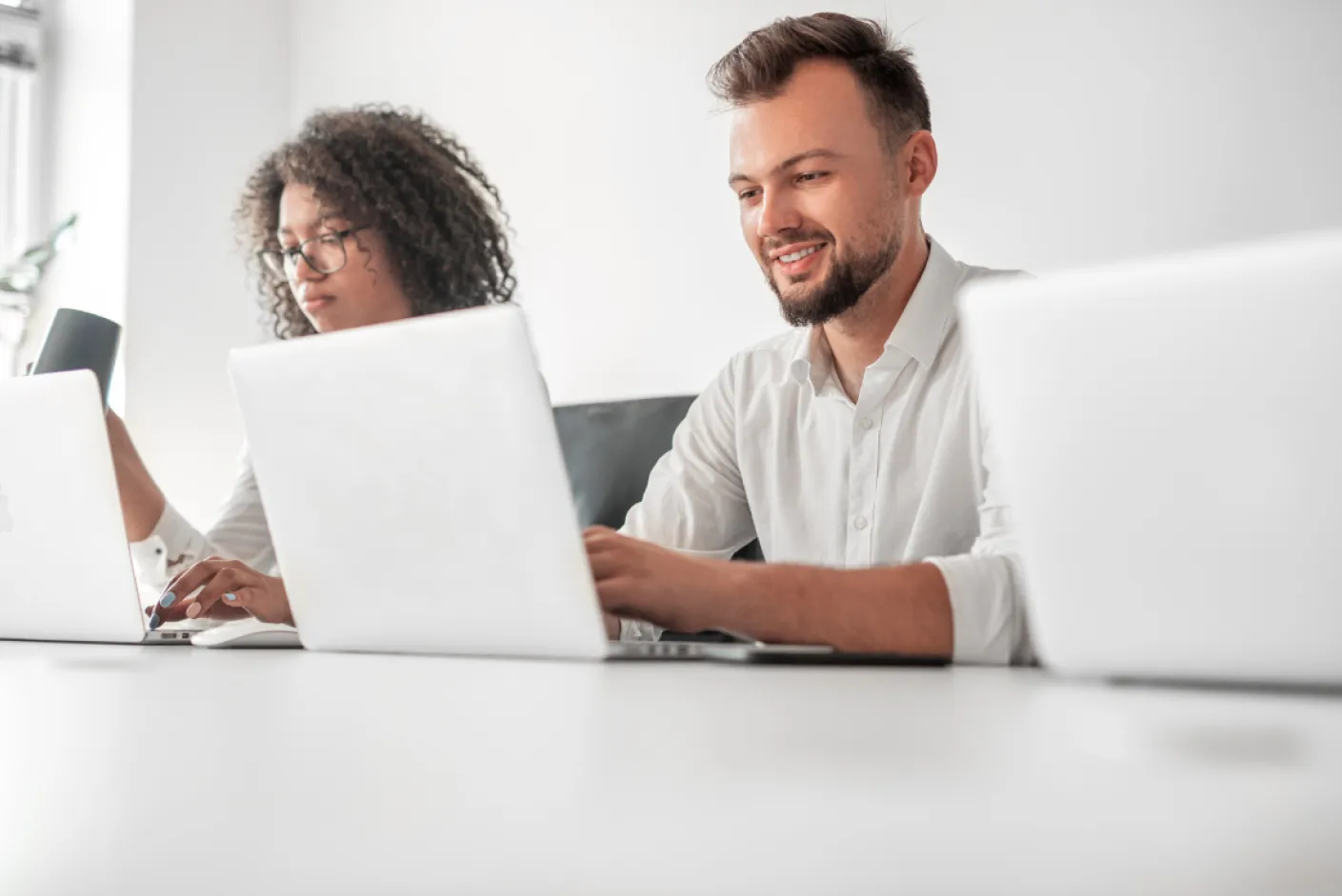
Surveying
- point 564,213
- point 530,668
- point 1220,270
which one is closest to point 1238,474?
point 1220,270

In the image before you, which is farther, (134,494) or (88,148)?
(88,148)

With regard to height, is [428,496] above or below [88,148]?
below

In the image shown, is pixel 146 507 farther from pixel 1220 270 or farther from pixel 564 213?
pixel 1220 270

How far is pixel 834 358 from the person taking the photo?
179cm

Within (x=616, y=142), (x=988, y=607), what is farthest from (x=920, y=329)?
(x=616, y=142)

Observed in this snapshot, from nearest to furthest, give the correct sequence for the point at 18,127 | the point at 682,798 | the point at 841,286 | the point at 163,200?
the point at 682,798 → the point at 841,286 → the point at 163,200 → the point at 18,127

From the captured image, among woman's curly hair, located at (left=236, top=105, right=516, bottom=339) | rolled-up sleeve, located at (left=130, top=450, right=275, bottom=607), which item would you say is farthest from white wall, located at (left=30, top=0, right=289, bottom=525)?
rolled-up sleeve, located at (left=130, top=450, right=275, bottom=607)

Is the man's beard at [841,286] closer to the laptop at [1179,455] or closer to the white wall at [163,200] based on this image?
the laptop at [1179,455]

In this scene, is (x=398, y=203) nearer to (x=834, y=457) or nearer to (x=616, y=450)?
(x=616, y=450)

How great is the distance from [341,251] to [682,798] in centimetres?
195

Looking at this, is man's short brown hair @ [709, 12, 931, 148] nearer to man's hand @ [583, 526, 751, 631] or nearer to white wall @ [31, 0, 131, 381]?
man's hand @ [583, 526, 751, 631]

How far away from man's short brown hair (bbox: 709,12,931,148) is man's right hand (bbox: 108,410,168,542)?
3.65 ft

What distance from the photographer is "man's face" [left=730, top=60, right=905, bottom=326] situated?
5.82 ft

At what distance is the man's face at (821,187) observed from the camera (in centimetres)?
177
